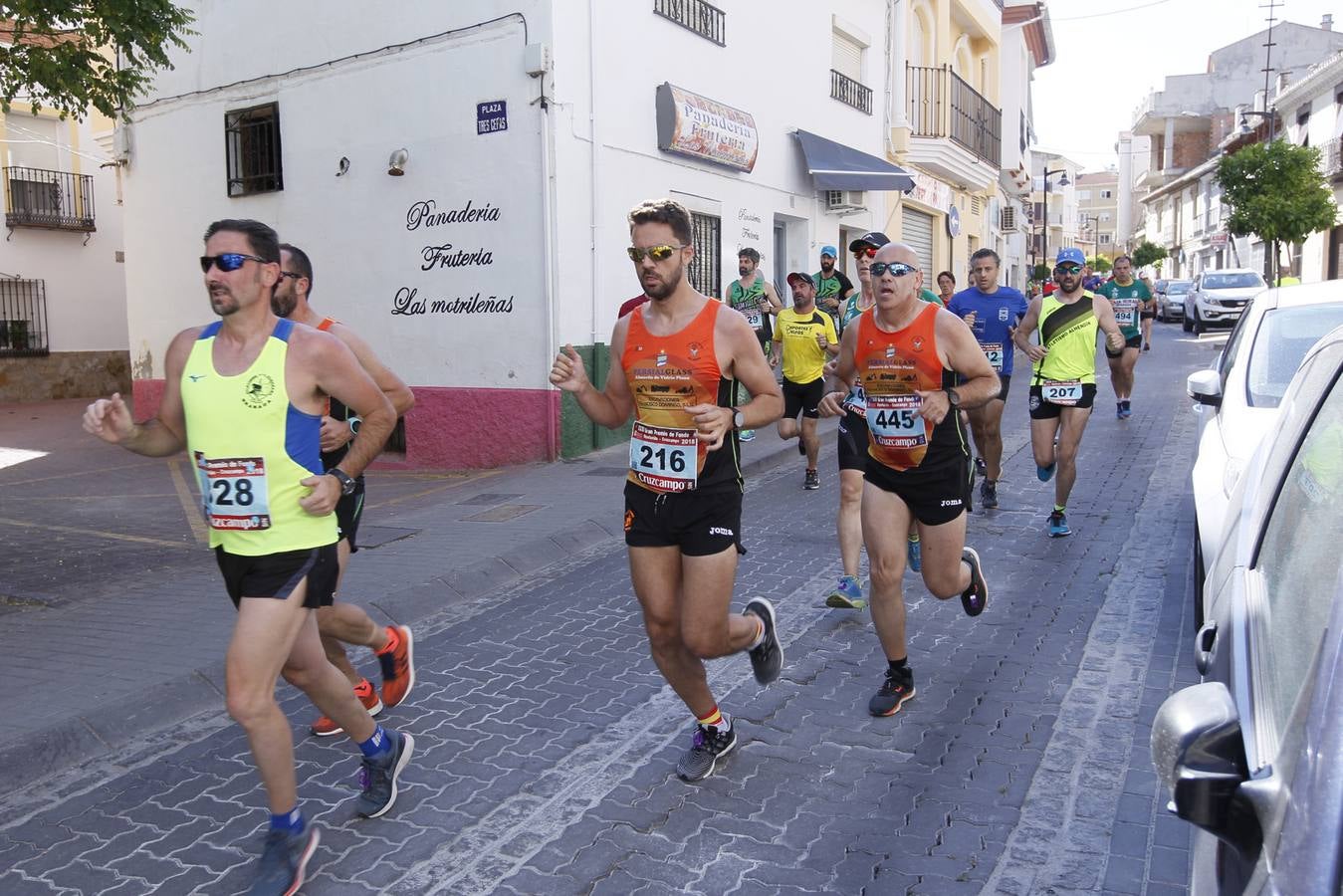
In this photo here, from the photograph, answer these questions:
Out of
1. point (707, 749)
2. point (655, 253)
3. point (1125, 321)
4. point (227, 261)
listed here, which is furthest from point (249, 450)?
point (1125, 321)

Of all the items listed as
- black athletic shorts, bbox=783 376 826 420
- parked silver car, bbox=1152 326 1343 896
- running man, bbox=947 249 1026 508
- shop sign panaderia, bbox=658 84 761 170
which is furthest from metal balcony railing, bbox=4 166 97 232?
parked silver car, bbox=1152 326 1343 896

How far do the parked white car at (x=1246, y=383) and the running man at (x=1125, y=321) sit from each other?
258 inches

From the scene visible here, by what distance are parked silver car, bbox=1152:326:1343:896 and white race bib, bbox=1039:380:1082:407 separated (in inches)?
219

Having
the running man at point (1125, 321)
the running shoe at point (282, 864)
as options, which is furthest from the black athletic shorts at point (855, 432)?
the running man at point (1125, 321)

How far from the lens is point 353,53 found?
12.5m

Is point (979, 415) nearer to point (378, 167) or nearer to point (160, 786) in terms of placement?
point (160, 786)

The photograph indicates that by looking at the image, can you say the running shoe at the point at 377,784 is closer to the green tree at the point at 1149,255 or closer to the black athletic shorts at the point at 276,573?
the black athletic shorts at the point at 276,573

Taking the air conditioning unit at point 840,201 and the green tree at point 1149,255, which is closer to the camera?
the air conditioning unit at point 840,201

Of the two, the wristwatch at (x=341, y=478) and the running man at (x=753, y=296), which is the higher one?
the running man at (x=753, y=296)

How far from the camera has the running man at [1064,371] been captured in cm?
795

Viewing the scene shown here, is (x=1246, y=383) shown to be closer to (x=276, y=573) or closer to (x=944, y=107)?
(x=276, y=573)

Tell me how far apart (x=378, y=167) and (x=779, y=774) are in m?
10.2

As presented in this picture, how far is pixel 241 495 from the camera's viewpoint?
10.7ft

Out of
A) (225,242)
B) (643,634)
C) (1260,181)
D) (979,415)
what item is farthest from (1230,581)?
(1260,181)
